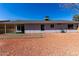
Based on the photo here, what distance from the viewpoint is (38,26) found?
35.6ft

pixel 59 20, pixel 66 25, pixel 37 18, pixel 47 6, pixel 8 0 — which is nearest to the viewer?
pixel 8 0

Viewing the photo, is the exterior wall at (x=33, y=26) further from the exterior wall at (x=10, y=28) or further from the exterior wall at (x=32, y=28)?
the exterior wall at (x=10, y=28)

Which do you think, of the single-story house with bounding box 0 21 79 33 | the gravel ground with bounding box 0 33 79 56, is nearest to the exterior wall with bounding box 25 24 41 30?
the single-story house with bounding box 0 21 79 33

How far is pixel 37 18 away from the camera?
970 cm

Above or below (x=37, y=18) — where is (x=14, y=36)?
below

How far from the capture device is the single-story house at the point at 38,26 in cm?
1048

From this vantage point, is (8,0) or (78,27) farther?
(78,27)

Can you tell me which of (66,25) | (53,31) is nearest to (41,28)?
(53,31)

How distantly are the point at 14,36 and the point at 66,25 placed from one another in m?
3.09

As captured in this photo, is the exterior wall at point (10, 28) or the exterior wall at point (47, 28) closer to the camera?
the exterior wall at point (10, 28)

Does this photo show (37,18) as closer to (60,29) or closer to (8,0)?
(60,29)

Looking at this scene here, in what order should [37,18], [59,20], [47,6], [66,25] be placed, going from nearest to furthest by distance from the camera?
[47,6], [37,18], [59,20], [66,25]

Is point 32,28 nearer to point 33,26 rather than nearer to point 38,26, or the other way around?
point 33,26

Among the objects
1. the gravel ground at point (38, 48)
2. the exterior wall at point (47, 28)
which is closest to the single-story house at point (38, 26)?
the exterior wall at point (47, 28)
